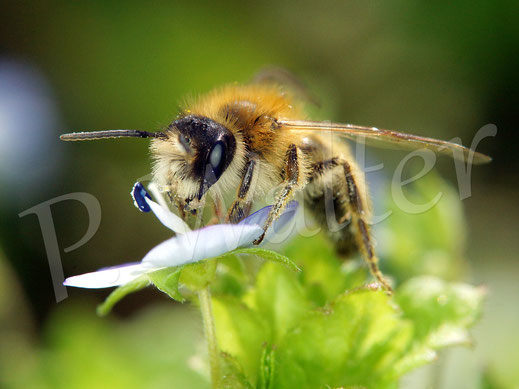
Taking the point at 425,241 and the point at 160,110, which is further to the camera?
the point at 160,110

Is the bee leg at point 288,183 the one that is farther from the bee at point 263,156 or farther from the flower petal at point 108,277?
the flower petal at point 108,277

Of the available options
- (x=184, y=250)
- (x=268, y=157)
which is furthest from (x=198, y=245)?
(x=268, y=157)

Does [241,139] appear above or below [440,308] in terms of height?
above

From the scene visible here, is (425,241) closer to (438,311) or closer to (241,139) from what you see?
(438,311)

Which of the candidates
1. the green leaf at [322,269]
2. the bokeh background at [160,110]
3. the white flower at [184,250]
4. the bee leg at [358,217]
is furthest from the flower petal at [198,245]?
the bokeh background at [160,110]

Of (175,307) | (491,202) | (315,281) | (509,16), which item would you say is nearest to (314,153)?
(315,281)

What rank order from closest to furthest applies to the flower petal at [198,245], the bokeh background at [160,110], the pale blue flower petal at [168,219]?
1. the flower petal at [198,245]
2. the pale blue flower petal at [168,219]
3. the bokeh background at [160,110]
